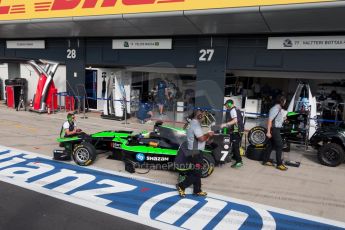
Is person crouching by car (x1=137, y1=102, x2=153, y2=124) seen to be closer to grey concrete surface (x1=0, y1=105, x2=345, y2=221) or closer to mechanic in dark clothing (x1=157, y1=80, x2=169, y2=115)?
mechanic in dark clothing (x1=157, y1=80, x2=169, y2=115)

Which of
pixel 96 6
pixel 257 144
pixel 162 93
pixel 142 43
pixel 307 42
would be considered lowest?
pixel 257 144

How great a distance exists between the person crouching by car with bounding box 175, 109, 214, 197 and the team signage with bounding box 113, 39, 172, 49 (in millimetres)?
7945

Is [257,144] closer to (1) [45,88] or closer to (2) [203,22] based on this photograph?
(2) [203,22]

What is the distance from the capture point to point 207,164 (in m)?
6.84

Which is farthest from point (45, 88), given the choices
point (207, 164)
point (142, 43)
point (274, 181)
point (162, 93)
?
point (274, 181)

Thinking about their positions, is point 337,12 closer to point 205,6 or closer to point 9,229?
point 205,6

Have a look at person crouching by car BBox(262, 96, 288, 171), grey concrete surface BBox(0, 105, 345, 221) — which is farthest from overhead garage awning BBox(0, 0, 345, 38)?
grey concrete surface BBox(0, 105, 345, 221)

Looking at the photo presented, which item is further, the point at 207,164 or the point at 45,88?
the point at 45,88

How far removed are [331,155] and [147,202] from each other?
16.9 feet

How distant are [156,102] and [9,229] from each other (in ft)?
33.8

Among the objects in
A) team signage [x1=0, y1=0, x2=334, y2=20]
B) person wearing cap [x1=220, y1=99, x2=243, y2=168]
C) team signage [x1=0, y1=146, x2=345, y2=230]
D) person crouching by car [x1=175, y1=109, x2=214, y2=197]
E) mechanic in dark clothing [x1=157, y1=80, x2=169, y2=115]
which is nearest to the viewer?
team signage [x1=0, y1=146, x2=345, y2=230]

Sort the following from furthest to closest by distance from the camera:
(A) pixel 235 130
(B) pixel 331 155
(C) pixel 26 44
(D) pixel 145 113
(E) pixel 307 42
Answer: (C) pixel 26 44
(D) pixel 145 113
(E) pixel 307 42
(B) pixel 331 155
(A) pixel 235 130

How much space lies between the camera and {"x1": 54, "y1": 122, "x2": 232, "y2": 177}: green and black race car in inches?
276

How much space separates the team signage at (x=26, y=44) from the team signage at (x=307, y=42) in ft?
39.5
